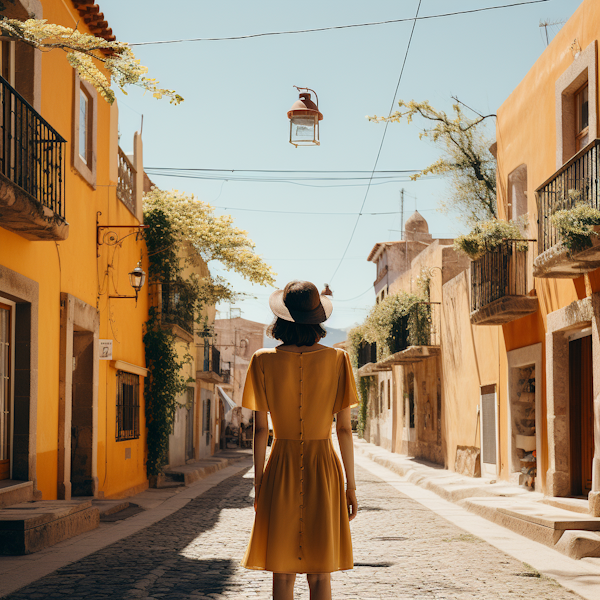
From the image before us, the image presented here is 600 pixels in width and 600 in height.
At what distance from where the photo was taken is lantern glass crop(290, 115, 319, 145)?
1133cm

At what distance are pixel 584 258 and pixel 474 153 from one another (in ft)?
27.7

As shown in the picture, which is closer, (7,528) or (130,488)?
(7,528)

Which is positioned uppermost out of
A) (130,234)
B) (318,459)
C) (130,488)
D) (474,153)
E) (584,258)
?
(474,153)

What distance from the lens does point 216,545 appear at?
8.05 metres

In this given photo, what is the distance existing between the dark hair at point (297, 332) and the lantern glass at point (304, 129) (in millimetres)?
7776

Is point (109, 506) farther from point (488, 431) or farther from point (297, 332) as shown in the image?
point (297, 332)

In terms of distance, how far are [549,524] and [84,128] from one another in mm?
8568

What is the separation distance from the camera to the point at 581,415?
1162 cm

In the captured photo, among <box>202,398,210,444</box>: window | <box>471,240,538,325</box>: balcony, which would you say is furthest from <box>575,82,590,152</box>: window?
<box>202,398,210,444</box>: window

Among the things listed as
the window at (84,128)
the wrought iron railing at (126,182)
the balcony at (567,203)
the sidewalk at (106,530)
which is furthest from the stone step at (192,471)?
the balcony at (567,203)

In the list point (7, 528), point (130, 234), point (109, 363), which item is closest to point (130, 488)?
point (109, 363)

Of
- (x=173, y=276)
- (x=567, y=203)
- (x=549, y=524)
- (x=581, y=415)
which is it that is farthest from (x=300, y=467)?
(x=173, y=276)

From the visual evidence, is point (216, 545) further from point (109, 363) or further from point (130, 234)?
point (130, 234)

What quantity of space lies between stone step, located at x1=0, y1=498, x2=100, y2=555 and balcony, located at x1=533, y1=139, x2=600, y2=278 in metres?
6.23
